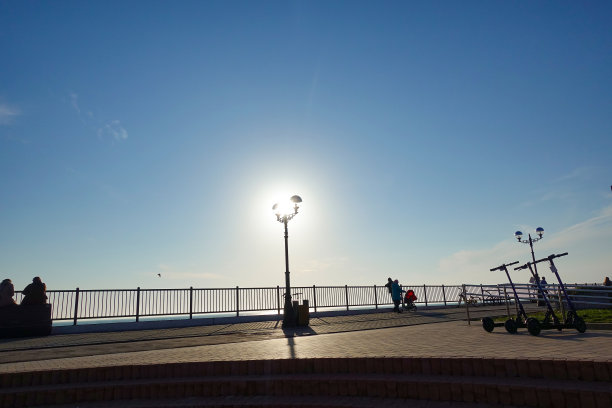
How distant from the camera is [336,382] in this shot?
18.0ft

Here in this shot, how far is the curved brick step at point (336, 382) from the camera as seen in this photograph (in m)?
4.45

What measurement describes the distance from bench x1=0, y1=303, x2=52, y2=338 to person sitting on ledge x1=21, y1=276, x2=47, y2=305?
0.16 m

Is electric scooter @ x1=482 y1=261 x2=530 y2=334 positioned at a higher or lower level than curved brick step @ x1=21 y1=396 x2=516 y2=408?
higher

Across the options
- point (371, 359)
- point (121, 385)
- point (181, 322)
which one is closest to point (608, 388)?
point (371, 359)

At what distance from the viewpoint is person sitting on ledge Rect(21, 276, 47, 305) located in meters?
13.4

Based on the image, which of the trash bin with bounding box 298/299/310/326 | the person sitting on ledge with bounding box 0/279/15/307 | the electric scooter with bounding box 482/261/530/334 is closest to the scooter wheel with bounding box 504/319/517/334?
the electric scooter with bounding box 482/261/530/334

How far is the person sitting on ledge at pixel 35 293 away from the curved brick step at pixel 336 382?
28.4ft

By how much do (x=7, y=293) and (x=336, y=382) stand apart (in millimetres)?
12913

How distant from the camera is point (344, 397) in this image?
5.29m

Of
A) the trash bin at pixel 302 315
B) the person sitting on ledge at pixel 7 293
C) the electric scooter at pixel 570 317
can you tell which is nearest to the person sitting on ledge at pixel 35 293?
the person sitting on ledge at pixel 7 293

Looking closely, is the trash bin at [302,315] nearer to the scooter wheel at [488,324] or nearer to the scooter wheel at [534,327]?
the scooter wheel at [488,324]

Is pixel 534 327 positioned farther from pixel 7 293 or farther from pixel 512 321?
pixel 7 293

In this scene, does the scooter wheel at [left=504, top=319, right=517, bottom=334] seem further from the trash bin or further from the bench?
the bench

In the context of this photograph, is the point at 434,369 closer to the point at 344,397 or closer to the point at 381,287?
the point at 344,397
